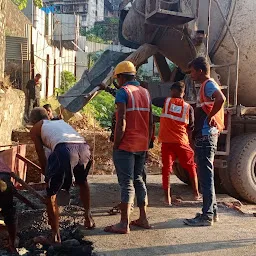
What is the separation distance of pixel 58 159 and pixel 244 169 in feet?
10.2

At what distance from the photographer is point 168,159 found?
5.46 m

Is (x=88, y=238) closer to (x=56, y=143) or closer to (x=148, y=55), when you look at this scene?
(x=56, y=143)

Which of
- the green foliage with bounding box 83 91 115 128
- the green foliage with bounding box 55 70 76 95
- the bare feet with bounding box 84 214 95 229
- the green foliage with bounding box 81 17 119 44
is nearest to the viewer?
the bare feet with bounding box 84 214 95 229

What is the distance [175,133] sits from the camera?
541 cm

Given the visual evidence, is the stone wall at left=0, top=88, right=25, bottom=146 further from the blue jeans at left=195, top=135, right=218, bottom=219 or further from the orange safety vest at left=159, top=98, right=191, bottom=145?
the blue jeans at left=195, top=135, right=218, bottom=219

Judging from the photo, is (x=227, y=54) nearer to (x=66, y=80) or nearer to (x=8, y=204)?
(x=8, y=204)

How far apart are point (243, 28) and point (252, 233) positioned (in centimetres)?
340

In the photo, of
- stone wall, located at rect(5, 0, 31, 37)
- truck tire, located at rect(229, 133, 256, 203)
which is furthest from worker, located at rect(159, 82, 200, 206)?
stone wall, located at rect(5, 0, 31, 37)

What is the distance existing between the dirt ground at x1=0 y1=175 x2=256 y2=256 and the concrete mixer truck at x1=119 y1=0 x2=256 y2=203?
610mm

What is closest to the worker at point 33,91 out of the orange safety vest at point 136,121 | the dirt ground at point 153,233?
the dirt ground at point 153,233

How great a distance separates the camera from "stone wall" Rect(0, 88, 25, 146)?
909 centimetres

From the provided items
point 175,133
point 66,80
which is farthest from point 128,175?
point 66,80

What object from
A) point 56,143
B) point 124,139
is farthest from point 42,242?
point 124,139

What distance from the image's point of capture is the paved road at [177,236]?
3.62 meters
